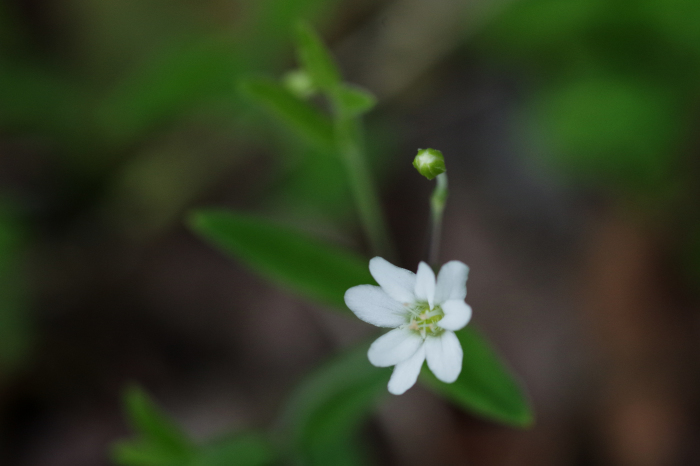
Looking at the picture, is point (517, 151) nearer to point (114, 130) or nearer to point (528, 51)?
point (528, 51)

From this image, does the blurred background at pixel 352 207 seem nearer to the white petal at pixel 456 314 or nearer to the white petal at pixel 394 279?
the white petal at pixel 394 279

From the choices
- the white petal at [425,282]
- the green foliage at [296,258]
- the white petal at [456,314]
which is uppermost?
the green foliage at [296,258]

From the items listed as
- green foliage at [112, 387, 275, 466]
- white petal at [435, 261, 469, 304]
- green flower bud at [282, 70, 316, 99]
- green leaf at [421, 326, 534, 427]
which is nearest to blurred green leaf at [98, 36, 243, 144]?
green flower bud at [282, 70, 316, 99]

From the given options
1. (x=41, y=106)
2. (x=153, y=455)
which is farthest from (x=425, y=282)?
(x=41, y=106)

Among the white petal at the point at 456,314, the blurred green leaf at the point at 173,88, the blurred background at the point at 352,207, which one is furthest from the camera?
the blurred green leaf at the point at 173,88

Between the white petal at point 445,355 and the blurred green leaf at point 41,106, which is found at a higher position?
the blurred green leaf at point 41,106

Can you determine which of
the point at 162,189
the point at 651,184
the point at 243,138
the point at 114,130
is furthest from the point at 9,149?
the point at 651,184

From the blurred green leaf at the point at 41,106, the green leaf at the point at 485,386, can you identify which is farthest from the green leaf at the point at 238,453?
the blurred green leaf at the point at 41,106

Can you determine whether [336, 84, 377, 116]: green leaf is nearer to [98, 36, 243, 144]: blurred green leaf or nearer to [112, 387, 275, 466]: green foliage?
[112, 387, 275, 466]: green foliage
